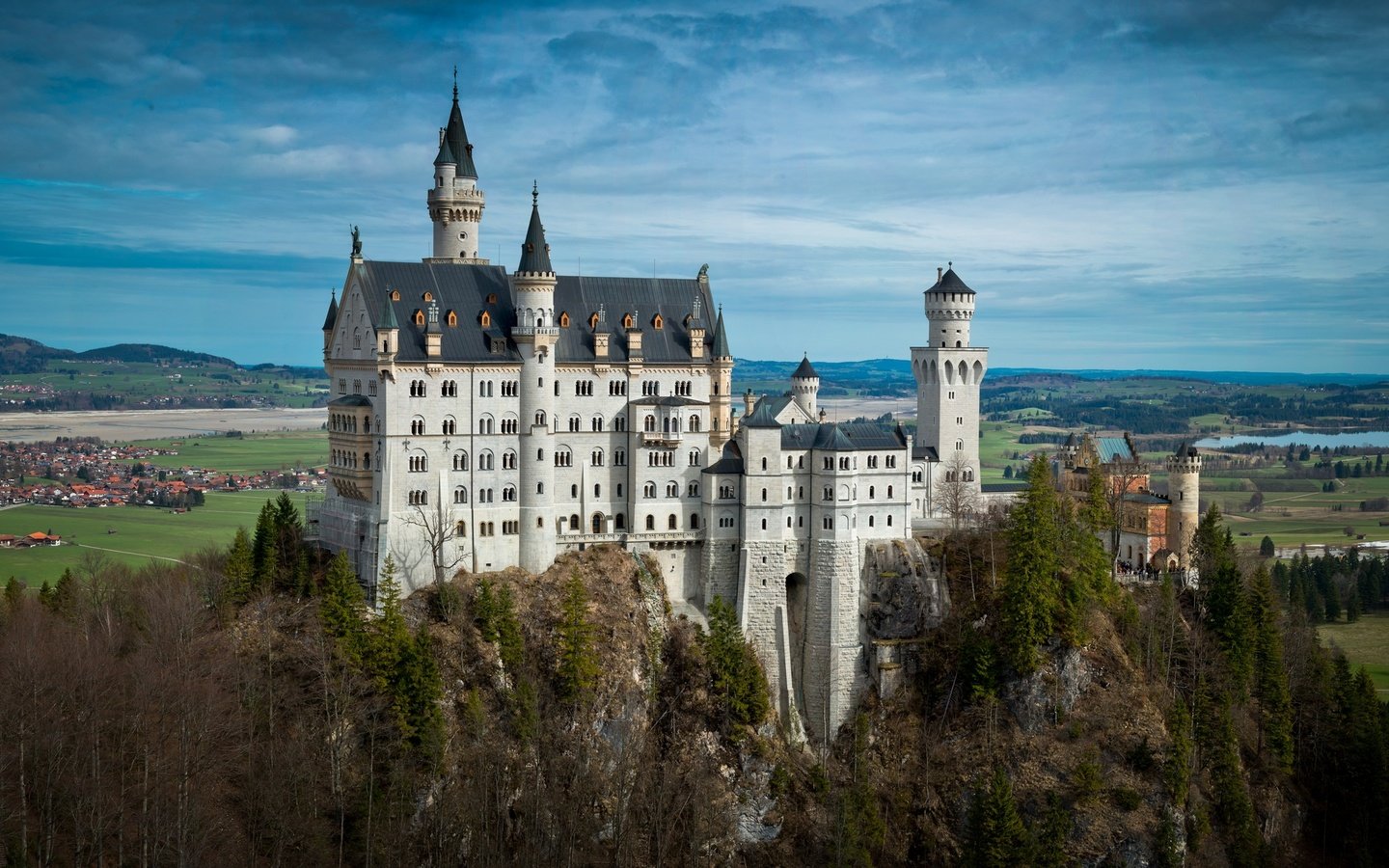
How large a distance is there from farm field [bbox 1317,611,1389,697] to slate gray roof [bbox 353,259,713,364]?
6844 centimetres

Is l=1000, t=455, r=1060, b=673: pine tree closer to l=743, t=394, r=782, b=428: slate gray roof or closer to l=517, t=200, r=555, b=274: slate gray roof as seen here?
l=743, t=394, r=782, b=428: slate gray roof

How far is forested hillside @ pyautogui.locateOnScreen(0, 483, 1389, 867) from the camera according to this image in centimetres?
7631

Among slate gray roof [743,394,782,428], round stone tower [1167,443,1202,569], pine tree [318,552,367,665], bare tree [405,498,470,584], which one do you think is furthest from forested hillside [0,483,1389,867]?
slate gray roof [743,394,782,428]

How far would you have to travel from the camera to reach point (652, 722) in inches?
3610

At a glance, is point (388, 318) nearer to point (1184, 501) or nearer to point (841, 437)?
point (841, 437)

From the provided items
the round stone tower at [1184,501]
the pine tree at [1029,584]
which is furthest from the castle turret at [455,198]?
the round stone tower at [1184,501]

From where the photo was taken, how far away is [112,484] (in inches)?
7298

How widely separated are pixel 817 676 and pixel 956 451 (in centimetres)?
2028

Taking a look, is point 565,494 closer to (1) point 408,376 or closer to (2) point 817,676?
(1) point 408,376

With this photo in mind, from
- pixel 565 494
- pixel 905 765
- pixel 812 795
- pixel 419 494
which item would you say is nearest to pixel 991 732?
pixel 905 765

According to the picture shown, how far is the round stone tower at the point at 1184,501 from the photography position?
105 m

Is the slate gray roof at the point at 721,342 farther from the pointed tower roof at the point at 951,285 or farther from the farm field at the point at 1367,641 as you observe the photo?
the farm field at the point at 1367,641

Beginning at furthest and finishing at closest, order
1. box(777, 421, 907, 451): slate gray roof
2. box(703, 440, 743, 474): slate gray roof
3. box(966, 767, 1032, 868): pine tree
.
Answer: box(703, 440, 743, 474): slate gray roof < box(777, 421, 907, 451): slate gray roof < box(966, 767, 1032, 868): pine tree

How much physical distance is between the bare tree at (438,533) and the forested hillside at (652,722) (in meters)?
2.05
